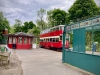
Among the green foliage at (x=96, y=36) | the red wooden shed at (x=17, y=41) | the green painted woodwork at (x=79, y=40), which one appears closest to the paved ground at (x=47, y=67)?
the green painted woodwork at (x=79, y=40)

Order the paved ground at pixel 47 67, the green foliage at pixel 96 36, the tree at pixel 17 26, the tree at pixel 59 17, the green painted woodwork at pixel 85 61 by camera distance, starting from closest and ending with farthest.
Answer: the green painted woodwork at pixel 85 61, the green foliage at pixel 96 36, the paved ground at pixel 47 67, the tree at pixel 59 17, the tree at pixel 17 26

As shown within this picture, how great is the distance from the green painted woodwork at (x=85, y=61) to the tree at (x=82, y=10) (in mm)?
26588

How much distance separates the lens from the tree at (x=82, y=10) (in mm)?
37719

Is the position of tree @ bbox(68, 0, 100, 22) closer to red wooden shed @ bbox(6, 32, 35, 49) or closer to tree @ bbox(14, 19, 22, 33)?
red wooden shed @ bbox(6, 32, 35, 49)

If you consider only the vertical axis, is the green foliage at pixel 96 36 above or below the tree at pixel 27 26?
below

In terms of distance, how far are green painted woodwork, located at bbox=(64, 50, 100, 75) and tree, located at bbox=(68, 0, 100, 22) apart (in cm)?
2659

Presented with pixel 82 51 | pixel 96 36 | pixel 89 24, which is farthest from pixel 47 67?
pixel 89 24

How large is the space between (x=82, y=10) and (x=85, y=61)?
30111 mm

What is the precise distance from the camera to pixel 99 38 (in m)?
9.13

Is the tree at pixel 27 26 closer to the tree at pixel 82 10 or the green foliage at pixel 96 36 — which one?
the tree at pixel 82 10

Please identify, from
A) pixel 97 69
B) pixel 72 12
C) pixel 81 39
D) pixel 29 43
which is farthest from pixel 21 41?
pixel 97 69

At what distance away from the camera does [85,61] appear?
32.8ft

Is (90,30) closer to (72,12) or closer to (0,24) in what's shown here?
(72,12)

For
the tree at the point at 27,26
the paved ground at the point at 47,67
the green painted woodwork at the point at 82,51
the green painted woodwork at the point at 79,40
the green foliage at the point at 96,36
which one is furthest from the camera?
the tree at the point at 27,26
